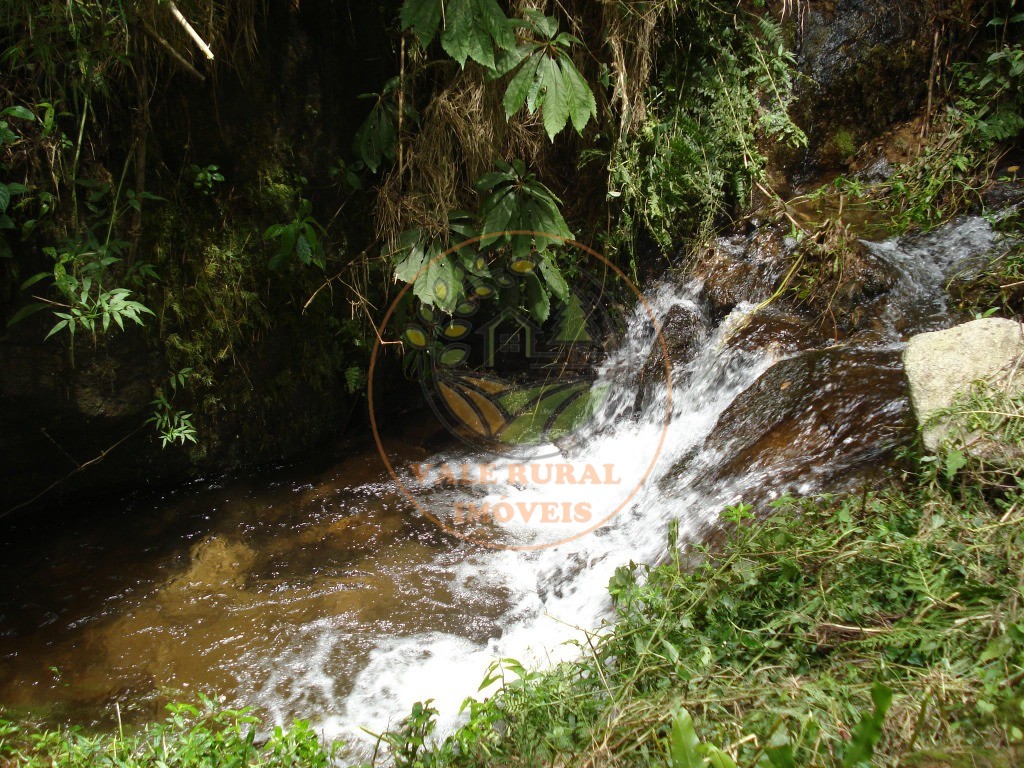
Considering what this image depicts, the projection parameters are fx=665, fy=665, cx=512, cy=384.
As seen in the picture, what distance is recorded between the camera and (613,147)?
3.53m

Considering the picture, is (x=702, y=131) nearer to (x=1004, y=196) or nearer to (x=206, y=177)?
(x=1004, y=196)

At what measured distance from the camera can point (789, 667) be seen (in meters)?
1.58

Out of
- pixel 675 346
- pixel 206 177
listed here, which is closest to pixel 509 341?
pixel 675 346

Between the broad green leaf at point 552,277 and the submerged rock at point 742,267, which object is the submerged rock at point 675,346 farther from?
the broad green leaf at point 552,277

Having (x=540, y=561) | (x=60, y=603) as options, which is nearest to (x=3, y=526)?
(x=60, y=603)

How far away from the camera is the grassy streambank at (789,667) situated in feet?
4.05

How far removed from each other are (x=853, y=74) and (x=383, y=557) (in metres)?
3.94

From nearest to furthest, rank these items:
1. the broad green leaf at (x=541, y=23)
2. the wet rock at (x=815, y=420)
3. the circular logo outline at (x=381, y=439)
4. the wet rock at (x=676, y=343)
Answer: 1. the wet rock at (x=815, y=420)
2. the broad green leaf at (x=541, y=23)
3. the circular logo outline at (x=381, y=439)
4. the wet rock at (x=676, y=343)

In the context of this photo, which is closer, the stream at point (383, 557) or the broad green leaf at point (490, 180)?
the stream at point (383, 557)

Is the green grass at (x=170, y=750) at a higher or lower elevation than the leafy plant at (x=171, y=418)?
lower

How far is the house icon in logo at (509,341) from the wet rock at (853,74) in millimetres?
2026

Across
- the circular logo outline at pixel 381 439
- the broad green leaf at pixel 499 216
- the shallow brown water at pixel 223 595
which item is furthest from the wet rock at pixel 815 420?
the broad green leaf at pixel 499 216

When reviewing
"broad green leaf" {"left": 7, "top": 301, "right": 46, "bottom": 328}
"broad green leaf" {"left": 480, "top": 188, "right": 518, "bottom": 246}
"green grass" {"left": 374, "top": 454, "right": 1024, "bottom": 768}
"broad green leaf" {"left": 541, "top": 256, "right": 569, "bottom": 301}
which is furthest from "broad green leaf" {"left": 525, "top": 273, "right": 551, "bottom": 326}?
"broad green leaf" {"left": 7, "top": 301, "right": 46, "bottom": 328}

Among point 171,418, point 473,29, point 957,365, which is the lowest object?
point 171,418
